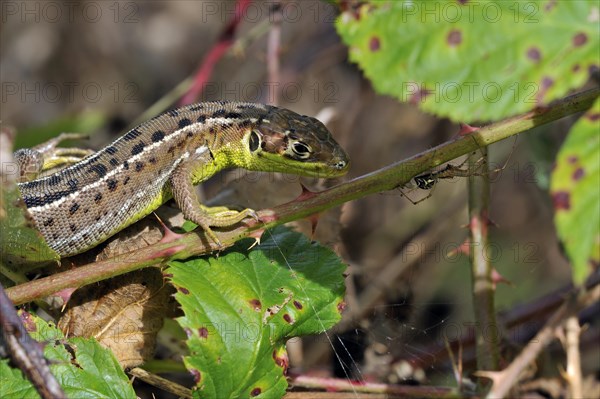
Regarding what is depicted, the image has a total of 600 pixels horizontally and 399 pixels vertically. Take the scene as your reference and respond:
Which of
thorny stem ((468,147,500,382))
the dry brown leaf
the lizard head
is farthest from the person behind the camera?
the lizard head

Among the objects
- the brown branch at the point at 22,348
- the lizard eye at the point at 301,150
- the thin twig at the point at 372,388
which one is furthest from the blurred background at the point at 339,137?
the brown branch at the point at 22,348

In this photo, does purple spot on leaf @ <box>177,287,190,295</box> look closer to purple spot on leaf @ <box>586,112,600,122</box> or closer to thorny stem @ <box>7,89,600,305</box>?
thorny stem @ <box>7,89,600,305</box>

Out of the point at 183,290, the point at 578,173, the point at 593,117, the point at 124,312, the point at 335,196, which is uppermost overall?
the point at 593,117

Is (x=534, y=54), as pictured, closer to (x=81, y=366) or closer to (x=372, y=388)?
(x=372, y=388)

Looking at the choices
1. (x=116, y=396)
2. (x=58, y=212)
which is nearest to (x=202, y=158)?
(x=58, y=212)

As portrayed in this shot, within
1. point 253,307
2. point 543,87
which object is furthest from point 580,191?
point 253,307

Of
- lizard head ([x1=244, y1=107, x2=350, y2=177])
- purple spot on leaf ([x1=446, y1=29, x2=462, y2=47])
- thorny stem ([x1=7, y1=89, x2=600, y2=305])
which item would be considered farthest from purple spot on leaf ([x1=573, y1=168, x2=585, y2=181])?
lizard head ([x1=244, y1=107, x2=350, y2=177])
